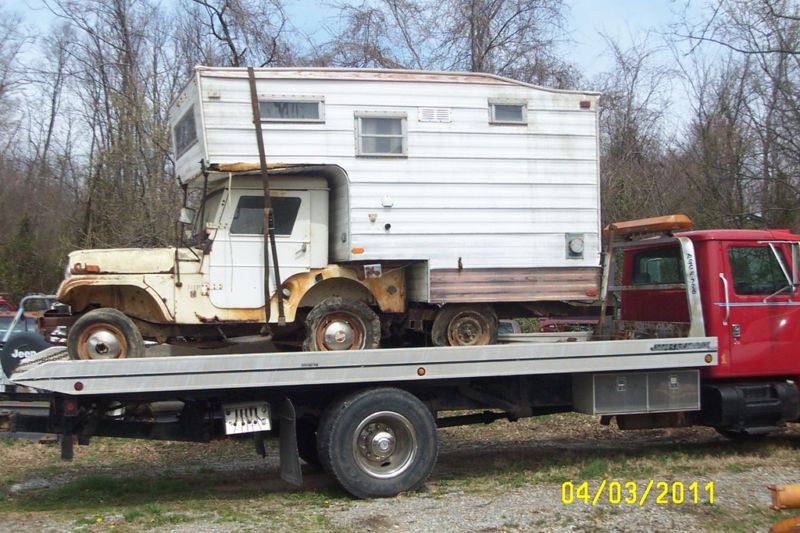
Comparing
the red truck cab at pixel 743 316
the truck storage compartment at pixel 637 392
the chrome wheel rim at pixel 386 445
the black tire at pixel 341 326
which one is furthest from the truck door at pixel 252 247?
the red truck cab at pixel 743 316

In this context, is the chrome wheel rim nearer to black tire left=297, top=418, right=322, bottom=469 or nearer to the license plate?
the license plate

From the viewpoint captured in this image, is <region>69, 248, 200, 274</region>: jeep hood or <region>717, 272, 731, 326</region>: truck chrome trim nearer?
<region>69, 248, 200, 274</region>: jeep hood

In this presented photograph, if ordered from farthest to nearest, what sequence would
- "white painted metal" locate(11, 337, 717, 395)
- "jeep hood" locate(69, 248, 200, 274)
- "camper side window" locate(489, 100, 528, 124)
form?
1. "camper side window" locate(489, 100, 528, 124)
2. "jeep hood" locate(69, 248, 200, 274)
3. "white painted metal" locate(11, 337, 717, 395)

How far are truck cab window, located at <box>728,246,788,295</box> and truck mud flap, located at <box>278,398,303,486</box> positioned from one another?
15.2 ft

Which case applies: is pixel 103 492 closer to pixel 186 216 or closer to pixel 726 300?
pixel 186 216

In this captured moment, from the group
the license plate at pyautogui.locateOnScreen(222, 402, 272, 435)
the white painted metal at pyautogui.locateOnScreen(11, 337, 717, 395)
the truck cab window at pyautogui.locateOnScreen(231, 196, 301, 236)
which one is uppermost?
the truck cab window at pyautogui.locateOnScreen(231, 196, 301, 236)

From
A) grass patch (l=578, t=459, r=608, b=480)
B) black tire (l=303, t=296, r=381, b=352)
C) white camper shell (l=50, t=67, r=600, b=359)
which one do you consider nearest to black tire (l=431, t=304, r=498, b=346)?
white camper shell (l=50, t=67, r=600, b=359)

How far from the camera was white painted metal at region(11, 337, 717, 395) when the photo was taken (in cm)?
622

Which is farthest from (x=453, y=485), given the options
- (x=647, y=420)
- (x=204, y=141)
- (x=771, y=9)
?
(x=771, y=9)

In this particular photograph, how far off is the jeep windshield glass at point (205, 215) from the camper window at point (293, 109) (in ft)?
2.95

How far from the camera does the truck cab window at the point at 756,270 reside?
8.19m

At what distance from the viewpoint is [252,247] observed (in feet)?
24.7
